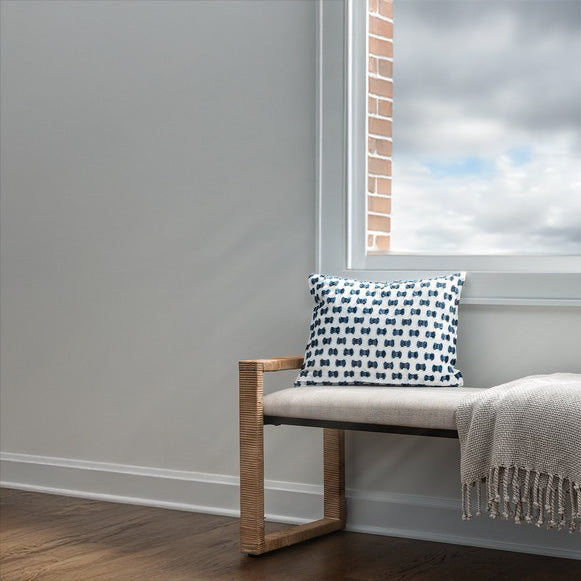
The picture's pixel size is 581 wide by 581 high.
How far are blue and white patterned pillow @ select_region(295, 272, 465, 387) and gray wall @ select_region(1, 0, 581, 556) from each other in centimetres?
17

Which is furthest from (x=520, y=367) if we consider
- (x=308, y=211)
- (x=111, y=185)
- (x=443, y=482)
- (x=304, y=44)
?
(x=111, y=185)

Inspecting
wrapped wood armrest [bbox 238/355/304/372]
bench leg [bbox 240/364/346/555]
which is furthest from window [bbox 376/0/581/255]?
bench leg [bbox 240/364/346/555]

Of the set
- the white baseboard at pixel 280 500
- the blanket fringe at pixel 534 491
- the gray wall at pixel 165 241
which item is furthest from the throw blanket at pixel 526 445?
the gray wall at pixel 165 241

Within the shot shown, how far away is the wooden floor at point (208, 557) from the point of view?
2693 millimetres

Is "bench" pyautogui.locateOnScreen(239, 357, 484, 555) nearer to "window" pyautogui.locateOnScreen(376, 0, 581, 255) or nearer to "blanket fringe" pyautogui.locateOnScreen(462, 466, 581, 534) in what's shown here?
"blanket fringe" pyautogui.locateOnScreen(462, 466, 581, 534)

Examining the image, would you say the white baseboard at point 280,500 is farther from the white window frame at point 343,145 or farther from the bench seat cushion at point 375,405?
the white window frame at point 343,145

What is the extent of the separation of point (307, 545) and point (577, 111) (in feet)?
5.28

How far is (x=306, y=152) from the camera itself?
3.38 meters

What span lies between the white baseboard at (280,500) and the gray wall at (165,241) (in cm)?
5

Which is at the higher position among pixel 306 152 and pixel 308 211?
pixel 306 152

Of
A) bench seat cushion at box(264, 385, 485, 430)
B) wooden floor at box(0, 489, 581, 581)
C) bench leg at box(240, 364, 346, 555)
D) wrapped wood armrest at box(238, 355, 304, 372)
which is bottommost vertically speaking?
wooden floor at box(0, 489, 581, 581)

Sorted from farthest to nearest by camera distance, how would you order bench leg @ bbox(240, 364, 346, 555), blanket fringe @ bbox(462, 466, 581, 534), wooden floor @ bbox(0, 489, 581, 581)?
bench leg @ bbox(240, 364, 346, 555)
wooden floor @ bbox(0, 489, 581, 581)
blanket fringe @ bbox(462, 466, 581, 534)

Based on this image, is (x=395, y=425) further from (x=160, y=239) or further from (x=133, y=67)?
(x=133, y=67)

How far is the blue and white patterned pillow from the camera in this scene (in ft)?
9.59
